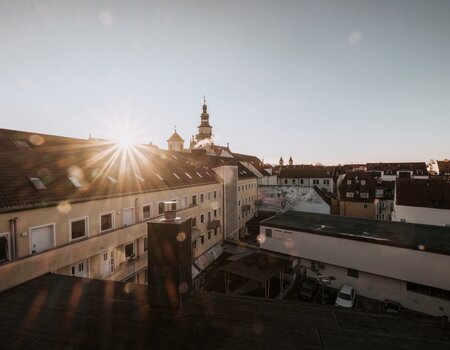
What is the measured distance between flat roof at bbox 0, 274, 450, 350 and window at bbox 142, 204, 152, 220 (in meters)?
11.0

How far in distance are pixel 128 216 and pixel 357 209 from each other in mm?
43735

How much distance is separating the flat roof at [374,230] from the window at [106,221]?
49.9ft

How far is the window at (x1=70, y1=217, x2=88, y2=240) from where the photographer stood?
13250 millimetres

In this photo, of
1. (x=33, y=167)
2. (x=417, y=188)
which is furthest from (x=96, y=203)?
(x=417, y=188)

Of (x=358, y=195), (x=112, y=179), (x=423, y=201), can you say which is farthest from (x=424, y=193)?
(x=112, y=179)

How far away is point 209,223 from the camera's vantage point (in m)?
28.7

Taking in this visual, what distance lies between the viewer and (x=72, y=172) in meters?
15.2

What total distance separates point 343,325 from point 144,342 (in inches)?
183

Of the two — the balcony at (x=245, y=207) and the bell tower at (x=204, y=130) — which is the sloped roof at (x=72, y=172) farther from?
the bell tower at (x=204, y=130)

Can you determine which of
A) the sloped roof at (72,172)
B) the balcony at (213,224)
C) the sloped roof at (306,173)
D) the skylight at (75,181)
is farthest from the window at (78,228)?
the sloped roof at (306,173)

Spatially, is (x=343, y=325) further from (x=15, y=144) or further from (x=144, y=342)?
(x=15, y=144)

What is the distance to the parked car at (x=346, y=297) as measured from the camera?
18.1 metres

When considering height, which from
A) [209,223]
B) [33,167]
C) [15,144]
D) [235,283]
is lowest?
[235,283]

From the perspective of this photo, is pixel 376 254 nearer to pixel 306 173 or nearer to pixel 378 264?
pixel 378 264
